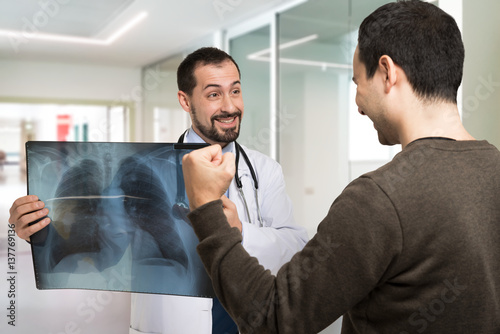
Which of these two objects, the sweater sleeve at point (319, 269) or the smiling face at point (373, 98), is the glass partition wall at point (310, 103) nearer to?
the smiling face at point (373, 98)

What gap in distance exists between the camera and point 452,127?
71 centimetres

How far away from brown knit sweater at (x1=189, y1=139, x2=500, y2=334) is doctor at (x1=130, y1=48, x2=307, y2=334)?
0.48m

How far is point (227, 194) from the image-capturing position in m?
1.35

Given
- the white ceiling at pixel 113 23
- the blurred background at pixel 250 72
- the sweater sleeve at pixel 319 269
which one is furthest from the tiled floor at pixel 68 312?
the white ceiling at pixel 113 23

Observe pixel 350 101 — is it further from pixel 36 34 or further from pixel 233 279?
pixel 36 34

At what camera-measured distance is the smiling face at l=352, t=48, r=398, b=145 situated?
73 centimetres

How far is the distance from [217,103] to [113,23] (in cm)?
411

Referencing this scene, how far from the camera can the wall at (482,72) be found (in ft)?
8.34

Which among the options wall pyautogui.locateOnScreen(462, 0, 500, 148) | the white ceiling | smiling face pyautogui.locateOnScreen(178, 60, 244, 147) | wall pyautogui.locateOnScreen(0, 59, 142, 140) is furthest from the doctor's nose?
wall pyautogui.locateOnScreen(0, 59, 142, 140)

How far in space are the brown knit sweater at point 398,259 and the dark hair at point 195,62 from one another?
87 centimetres

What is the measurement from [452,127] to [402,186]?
157mm

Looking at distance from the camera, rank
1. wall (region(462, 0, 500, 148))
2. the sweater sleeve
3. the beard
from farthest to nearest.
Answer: wall (region(462, 0, 500, 148)) < the beard < the sweater sleeve

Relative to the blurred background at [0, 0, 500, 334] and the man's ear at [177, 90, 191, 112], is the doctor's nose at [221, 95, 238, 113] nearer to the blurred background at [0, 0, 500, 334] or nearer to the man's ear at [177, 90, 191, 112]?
the man's ear at [177, 90, 191, 112]

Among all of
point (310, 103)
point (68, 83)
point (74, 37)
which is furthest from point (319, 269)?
point (68, 83)
